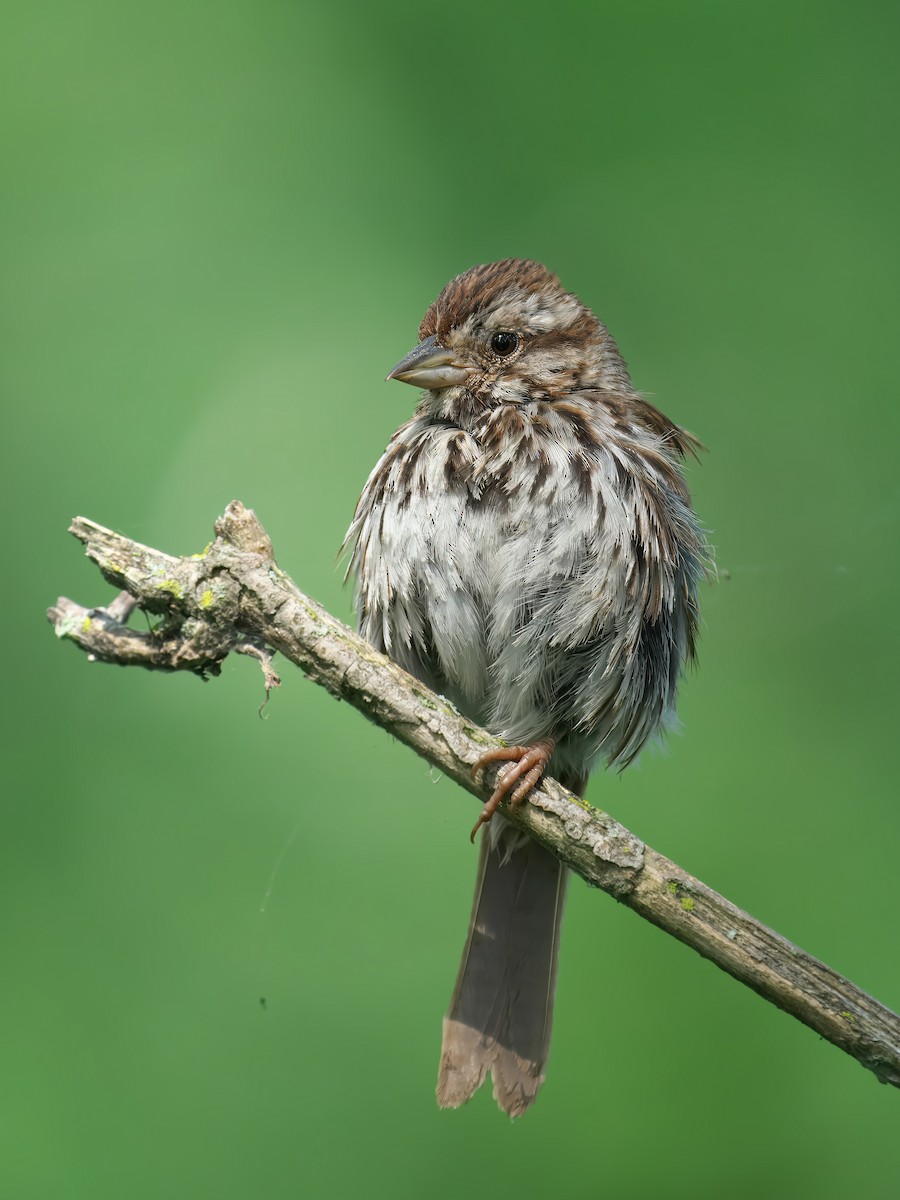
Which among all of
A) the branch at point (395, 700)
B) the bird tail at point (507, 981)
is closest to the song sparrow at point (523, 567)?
the bird tail at point (507, 981)

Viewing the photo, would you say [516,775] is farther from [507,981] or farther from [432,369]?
[432,369]

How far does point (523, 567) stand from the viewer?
2584 millimetres

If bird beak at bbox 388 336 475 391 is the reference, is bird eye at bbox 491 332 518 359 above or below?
above

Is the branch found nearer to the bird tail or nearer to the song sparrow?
the song sparrow

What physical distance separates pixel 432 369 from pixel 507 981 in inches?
60.8

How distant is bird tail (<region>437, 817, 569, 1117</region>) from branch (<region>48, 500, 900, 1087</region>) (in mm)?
836

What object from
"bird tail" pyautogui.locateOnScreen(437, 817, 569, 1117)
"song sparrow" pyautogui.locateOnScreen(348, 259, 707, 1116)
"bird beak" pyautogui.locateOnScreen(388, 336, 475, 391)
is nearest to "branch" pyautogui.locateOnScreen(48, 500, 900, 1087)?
"song sparrow" pyautogui.locateOnScreen(348, 259, 707, 1116)

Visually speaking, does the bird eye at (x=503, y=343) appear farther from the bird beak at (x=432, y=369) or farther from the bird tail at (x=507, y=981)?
the bird tail at (x=507, y=981)

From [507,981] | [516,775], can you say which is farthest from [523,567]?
[507,981]

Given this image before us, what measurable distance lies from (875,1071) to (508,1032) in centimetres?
105

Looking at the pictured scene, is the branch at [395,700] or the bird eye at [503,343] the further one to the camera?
the bird eye at [503,343]

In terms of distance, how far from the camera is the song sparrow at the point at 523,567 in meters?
2.61

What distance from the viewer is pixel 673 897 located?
2.16 meters

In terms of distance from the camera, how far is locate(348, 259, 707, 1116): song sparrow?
8.55 ft
